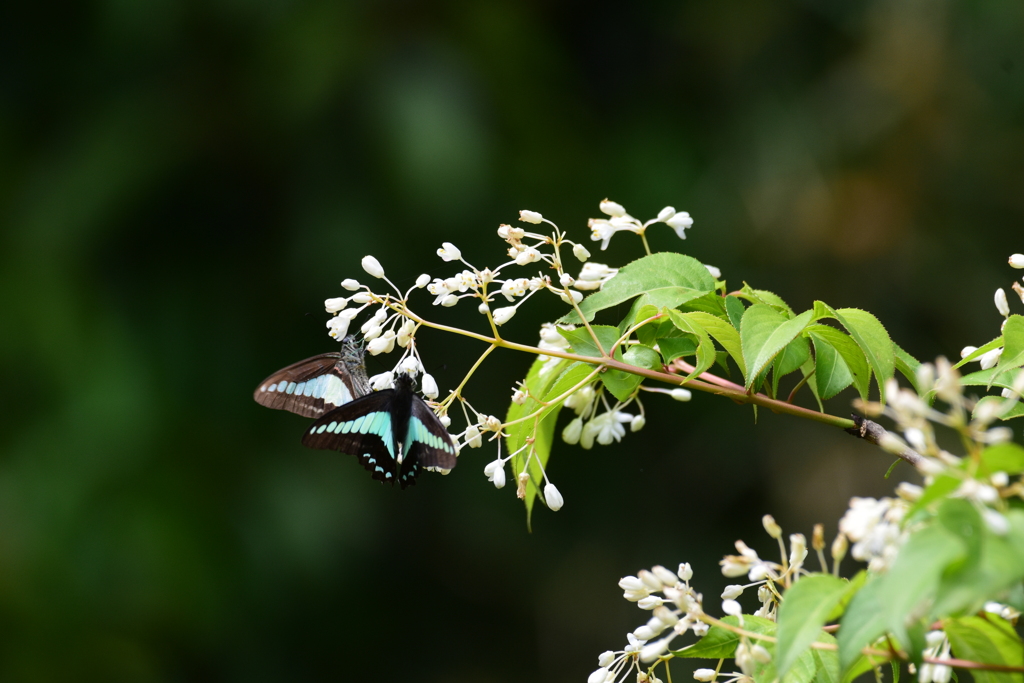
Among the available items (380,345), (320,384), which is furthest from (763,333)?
(320,384)

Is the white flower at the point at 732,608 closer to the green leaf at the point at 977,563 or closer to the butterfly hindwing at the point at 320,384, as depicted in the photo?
the green leaf at the point at 977,563

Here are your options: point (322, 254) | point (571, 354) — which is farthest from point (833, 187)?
point (571, 354)

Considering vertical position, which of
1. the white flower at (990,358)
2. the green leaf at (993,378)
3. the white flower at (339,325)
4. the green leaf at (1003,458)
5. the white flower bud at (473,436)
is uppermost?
the white flower at (990,358)

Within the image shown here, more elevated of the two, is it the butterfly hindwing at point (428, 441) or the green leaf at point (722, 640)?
the butterfly hindwing at point (428, 441)

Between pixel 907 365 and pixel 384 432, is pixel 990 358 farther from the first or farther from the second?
pixel 384 432

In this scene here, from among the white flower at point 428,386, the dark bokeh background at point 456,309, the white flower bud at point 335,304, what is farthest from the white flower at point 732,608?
the dark bokeh background at point 456,309

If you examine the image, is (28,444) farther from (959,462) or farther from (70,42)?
(959,462)

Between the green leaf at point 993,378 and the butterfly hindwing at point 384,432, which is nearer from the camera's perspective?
the green leaf at point 993,378
